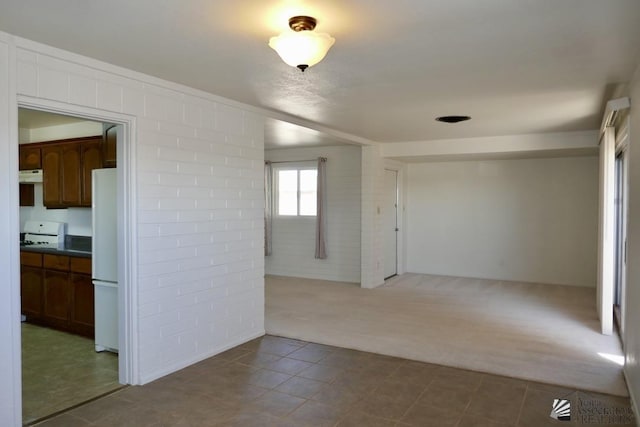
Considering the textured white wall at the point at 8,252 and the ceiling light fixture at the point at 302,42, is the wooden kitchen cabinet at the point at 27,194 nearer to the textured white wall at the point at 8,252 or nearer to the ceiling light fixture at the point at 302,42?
the textured white wall at the point at 8,252

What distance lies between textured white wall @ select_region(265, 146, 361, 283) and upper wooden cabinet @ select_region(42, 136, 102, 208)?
14.0 ft

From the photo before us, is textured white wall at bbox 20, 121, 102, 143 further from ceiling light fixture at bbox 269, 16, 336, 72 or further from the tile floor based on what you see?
ceiling light fixture at bbox 269, 16, 336, 72

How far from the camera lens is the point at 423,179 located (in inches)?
341

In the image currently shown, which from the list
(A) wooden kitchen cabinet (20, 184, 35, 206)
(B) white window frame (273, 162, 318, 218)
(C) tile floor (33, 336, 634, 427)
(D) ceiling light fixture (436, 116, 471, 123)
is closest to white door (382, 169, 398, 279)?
(B) white window frame (273, 162, 318, 218)

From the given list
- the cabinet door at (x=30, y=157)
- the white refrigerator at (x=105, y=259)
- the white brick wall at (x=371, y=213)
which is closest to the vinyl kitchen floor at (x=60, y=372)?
the white refrigerator at (x=105, y=259)

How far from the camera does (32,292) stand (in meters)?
5.09

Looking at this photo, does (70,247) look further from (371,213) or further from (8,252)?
(371,213)

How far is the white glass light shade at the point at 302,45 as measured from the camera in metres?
2.33

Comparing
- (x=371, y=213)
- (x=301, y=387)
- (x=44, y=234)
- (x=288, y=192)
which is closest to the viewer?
(x=301, y=387)

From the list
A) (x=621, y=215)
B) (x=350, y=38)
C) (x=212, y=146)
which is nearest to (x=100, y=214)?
(x=212, y=146)

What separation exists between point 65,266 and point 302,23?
3897 mm

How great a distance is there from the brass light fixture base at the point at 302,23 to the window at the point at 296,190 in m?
6.01

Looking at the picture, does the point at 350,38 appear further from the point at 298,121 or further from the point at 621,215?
the point at 621,215

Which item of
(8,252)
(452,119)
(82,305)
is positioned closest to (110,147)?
(82,305)
